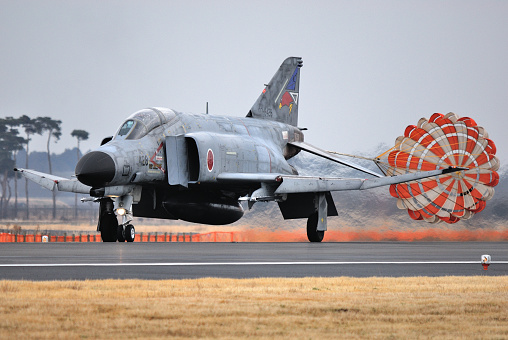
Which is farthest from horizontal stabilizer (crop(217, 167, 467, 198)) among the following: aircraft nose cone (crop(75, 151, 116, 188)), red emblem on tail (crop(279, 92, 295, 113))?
red emblem on tail (crop(279, 92, 295, 113))

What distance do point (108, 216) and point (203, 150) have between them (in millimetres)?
3283

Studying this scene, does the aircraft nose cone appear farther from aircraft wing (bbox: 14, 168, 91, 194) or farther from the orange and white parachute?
the orange and white parachute

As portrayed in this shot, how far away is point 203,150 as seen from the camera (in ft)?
83.8

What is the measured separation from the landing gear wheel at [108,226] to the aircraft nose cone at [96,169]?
2.02 metres

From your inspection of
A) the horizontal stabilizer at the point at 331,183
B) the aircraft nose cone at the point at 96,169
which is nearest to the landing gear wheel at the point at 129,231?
the aircraft nose cone at the point at 96,169

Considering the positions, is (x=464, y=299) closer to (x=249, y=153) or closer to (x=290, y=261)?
(x=290, y=261)

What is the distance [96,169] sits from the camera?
22.7 metres

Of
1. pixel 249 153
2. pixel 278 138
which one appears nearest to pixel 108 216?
pixel 249 153

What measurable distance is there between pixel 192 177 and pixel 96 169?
4171 millimetres

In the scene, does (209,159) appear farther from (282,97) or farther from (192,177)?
(282,97)

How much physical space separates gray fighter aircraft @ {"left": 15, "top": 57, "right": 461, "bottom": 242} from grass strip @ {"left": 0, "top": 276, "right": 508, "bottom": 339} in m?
13.2

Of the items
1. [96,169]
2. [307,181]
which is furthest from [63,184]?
[307,181]

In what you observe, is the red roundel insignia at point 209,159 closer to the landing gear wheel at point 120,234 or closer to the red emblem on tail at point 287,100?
the landing gear wheel at point 120,234

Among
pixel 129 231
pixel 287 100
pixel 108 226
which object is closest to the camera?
pixel 129 231
